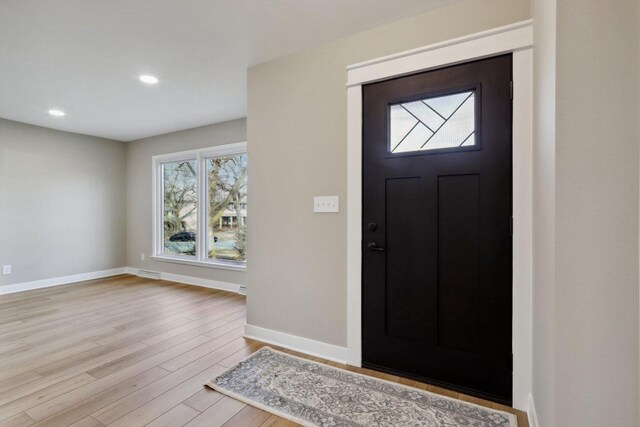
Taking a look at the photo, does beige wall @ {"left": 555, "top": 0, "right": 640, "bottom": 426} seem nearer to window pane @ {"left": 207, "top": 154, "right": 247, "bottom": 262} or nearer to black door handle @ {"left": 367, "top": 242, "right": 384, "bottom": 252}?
black door handle @ {"left": 367, "top": 242, "right": 384, "bottom": 252}

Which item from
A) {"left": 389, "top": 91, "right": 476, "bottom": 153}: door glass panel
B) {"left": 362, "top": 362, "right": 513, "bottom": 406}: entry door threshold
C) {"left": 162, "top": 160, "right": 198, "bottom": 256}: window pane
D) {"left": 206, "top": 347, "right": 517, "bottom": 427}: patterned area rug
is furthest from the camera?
{"left": 162, "top": 160, "right": 198, "bottom": 256}: window pane

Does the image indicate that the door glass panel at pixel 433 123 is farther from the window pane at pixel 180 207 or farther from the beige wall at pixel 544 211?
the window pane at pixel 180 207

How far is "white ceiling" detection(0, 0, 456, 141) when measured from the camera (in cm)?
192

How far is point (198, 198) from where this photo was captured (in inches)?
181

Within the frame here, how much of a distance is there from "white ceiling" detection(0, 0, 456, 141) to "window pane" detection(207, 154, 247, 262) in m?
1.07

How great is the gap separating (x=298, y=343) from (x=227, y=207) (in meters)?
2.66

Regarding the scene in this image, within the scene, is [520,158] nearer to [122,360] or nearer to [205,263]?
[122,360]

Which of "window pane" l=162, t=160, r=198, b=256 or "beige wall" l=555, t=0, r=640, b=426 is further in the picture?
"window pane" l=162, t=160, r=198, b=256

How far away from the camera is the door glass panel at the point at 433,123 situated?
6.05 ft

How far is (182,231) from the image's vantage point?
16.4ft

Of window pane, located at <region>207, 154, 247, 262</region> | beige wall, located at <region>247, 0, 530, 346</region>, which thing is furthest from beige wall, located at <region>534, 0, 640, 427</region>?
window pane, located at <region>207, 154, 247, 262</region>

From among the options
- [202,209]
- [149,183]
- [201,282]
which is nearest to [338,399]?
[201,282]

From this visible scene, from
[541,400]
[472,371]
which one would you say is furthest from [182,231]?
[541,400]

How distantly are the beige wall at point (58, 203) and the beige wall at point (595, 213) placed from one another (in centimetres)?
609
